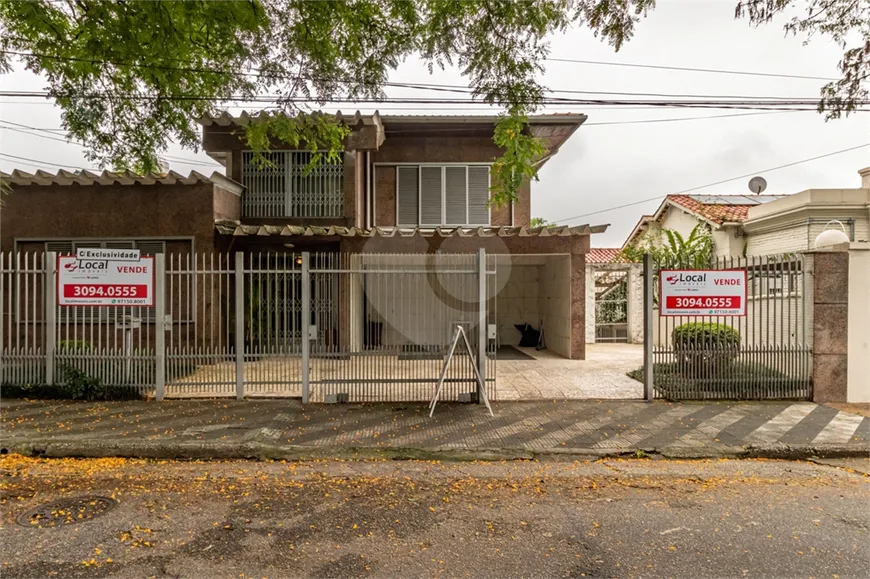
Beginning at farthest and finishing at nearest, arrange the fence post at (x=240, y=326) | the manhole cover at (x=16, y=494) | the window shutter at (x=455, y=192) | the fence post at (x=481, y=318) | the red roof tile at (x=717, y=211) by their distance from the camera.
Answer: the red roof tile at (x=717, y=211) → the window shutter at (x=455, y=192) → the fence post at (x=240, y=326) → the fence post at (x=481, y=318) → the manhole cover at (x=16, y=494)

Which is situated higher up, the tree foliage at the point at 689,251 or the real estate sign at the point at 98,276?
the tree foliage at the point at 689,251

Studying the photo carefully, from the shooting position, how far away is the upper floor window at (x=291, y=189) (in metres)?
14.2

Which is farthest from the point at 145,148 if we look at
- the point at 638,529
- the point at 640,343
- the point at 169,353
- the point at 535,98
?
the point at 640,343

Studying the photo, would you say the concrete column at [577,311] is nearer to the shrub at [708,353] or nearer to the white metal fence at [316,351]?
the shrub at [708,353]

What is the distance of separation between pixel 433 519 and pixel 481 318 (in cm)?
421

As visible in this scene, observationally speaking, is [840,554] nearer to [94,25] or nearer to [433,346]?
[433,346]

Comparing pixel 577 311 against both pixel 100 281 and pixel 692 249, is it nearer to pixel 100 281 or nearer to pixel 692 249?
pixel 692 249

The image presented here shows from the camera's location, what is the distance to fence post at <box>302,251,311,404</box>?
8.38m

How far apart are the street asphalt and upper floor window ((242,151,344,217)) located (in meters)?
9.06

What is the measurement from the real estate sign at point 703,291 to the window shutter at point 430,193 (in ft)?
26.8

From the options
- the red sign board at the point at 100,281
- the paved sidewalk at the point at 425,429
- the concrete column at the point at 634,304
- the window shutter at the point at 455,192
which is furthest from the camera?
the concrete column at the point at 634,304

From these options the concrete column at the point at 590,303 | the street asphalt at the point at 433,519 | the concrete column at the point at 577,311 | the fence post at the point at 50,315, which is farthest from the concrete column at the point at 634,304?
the fence post at the point at 50,315

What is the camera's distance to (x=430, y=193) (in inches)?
623

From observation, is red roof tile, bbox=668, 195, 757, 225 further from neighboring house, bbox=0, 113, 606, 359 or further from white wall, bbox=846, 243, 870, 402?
white wall, bbox=846, 243, 870, 402
